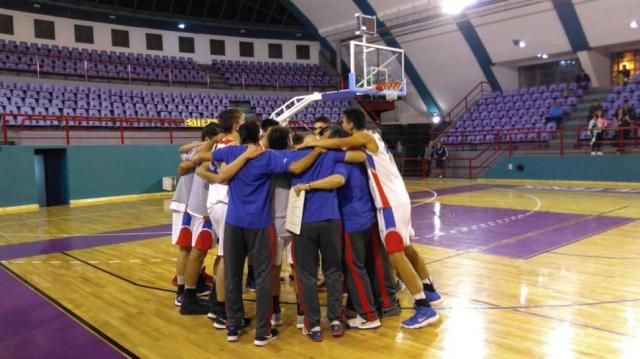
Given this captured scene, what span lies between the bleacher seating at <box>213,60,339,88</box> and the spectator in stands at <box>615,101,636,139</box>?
14.7 m

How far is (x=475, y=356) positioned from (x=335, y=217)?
147 centimetres

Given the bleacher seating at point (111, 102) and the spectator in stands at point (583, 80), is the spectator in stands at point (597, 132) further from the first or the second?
the bleacher seating at point (111, 102)

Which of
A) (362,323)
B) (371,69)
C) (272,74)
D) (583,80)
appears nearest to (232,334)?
(362,323)

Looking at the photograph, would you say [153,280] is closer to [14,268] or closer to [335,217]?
[14,268]

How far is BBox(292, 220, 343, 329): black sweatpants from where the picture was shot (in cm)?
404

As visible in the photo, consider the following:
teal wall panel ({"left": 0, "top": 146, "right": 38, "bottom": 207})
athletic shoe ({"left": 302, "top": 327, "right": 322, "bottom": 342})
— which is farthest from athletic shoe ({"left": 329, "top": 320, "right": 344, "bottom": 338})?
teal wall panel ({"left": 0, "top": 146, "right": 38, "bottom": 207})

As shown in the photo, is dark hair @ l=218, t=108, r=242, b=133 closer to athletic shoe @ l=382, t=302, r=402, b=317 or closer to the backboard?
athletic shoe @ l=382, t=302, r=402, b=317

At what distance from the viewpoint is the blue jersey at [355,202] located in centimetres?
423

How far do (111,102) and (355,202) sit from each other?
60.2ft

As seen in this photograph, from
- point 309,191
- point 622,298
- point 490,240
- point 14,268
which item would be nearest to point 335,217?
point 309,191

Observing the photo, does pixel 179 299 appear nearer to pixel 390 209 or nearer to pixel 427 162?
pixel 390 209

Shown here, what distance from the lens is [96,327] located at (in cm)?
450

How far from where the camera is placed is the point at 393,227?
426cm

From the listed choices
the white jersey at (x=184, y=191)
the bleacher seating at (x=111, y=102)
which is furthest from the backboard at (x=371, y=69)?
the white jersey at (x=184, y=191)
